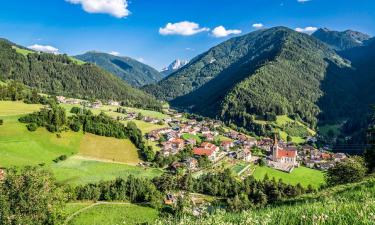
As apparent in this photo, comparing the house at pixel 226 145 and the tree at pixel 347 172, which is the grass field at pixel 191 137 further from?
the tree at pixel 347 172

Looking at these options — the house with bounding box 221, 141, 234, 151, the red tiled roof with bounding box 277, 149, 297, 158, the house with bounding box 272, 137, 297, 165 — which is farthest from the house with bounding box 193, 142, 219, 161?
the red tiled roof with bounding box 277, 149, 297, 158

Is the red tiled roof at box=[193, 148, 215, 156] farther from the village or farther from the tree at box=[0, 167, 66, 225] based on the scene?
the tree at box=[0, 167, 66, 225]

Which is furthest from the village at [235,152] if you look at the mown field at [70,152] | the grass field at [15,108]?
the grass field at [15,108]

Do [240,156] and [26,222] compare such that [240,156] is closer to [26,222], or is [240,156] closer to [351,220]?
[26,222]

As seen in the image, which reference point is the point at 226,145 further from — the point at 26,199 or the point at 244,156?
the point at 26,199

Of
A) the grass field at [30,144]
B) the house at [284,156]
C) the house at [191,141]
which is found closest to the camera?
the grass field at [30,144]

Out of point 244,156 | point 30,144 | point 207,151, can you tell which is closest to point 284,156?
point 244,156

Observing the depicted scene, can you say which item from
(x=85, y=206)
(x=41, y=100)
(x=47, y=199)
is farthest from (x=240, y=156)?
(x=47, y=199)
